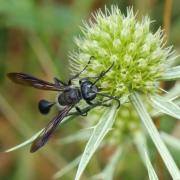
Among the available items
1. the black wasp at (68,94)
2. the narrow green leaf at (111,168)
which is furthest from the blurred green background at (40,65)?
the black wasp at (68,94)

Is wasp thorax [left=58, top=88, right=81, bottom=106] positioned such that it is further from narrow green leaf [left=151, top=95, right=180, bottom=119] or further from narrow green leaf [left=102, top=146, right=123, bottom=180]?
narrow green leaf [left=102, top=146, right=123, bottom=180]

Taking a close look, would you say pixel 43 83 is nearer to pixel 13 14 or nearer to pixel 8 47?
pixel 13 14

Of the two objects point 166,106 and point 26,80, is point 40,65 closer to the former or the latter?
point 26,80

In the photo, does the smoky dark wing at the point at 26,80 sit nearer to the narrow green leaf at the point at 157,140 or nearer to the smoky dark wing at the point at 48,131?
the smoky dark wing at the point at 48,131

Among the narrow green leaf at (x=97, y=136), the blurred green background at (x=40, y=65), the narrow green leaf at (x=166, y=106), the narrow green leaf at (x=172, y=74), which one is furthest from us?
the blurred green background at (x=40, y=65)

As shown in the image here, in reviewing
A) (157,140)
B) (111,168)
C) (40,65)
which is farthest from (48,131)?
(40,65)

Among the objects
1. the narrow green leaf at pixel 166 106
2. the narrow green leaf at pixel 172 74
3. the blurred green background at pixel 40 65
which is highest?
the narrow green leaf at pixel 172 74

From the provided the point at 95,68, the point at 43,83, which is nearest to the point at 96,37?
the point at 95,68
